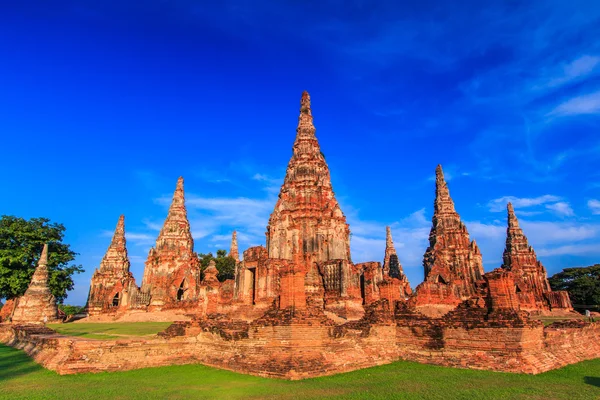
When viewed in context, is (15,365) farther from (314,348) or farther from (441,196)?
(441,196)

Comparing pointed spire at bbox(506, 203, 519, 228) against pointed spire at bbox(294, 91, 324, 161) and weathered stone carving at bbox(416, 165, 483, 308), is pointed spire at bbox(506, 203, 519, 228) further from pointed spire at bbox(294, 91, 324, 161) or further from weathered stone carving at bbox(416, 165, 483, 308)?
pointed spire at bbox(294, 91, 324, 161)

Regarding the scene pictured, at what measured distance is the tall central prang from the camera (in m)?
31.1

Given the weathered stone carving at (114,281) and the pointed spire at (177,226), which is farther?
the pointed spire at (177,226)

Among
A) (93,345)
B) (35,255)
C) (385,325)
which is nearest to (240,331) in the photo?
(93,345)

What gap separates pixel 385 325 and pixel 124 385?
27.3 ft

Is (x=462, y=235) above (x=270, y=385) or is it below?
above

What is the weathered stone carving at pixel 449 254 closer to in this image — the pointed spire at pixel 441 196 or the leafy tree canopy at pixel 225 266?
the pointed spire at pixel 441 196

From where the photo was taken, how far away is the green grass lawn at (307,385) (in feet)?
29.3

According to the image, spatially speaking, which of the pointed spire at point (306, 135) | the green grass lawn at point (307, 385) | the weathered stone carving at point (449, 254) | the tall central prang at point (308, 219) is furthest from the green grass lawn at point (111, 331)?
the weathered stone carving at point (449, 254)

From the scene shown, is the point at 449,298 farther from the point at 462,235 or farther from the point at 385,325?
the point at 385,325

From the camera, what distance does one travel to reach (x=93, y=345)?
39.0 ft

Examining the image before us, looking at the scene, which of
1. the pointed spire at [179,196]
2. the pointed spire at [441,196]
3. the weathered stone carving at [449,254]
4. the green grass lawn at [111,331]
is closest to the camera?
the green grass lawn at [111,331]

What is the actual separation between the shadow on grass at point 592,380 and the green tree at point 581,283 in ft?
170

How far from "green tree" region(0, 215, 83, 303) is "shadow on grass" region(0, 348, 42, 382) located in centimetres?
2089
